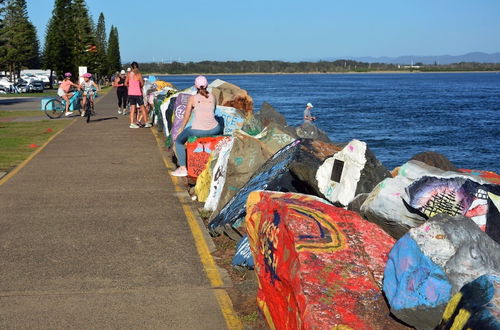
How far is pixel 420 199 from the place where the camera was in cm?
531

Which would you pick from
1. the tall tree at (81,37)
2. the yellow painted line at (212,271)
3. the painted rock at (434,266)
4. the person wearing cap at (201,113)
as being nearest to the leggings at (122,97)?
the person wearing cap at (201,113)

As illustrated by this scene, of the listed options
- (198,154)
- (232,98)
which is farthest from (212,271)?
(232,98)

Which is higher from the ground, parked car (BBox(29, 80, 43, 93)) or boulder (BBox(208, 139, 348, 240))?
boulder (BBox(208, 139, 348, 240))

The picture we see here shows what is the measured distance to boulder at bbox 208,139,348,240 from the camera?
23.7 feet

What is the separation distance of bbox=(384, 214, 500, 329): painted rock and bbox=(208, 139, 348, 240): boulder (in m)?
2.70

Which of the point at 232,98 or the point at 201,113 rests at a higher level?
the point at 201,113

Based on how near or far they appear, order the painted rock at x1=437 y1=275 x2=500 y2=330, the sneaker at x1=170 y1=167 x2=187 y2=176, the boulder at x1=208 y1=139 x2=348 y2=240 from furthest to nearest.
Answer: the sneaker at x1=170 y1=167 x2=187 y2=176 < the boulder at x1=208 y1=139 x2=348 y2=240 < the painted rock at x1=437 y1=275 x2=500 y2=330

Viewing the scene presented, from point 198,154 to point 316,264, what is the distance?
677cm

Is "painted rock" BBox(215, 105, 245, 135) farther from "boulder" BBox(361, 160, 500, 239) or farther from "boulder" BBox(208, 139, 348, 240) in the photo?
"boulder" BBox(361, 160, 500, 239)

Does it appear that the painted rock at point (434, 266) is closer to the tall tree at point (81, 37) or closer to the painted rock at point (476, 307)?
the painted rock at point (476, 307)

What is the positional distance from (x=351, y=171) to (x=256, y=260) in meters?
1.52

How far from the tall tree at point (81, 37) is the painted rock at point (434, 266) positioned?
82.7m

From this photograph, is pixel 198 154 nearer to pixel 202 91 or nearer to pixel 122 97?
pixel 202 91

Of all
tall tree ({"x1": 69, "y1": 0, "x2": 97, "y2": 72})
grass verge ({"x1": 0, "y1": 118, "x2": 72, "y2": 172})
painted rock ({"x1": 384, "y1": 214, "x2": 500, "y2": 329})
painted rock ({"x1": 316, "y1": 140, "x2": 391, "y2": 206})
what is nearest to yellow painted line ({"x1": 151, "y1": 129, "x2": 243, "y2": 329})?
painted rock ({"x1": 316, "y1": 140, "x2": 391, "y2": 206})
